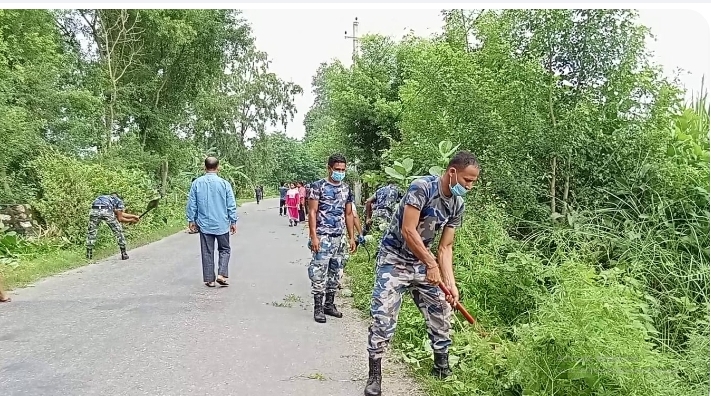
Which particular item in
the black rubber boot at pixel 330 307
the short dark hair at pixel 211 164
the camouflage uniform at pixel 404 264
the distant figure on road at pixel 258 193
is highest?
the short dark hair at pixel 211 164

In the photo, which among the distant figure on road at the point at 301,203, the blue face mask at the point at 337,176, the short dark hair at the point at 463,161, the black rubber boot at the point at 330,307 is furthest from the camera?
the distant figure on road at the point at 301,203

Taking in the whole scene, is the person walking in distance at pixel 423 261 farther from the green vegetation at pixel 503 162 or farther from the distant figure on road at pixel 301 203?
the distant figure on road at pixel 301 203

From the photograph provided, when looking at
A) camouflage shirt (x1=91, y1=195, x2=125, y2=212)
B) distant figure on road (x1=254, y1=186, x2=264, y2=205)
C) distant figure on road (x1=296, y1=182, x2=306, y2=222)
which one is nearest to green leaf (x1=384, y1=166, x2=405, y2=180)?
camouflage shirt (x1=91, y1=195, x2=125, y2=212)

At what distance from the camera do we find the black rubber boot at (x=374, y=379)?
11.0ft

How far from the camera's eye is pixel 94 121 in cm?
838

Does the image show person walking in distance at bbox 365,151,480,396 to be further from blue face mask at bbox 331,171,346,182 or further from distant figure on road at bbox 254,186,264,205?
distant figure on road at bbox 254,186,264,205

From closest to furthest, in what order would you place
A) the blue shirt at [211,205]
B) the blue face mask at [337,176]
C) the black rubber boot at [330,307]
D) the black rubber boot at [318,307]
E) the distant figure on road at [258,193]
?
the blue face mask at [337,176], the black rubber boot at [318,307], the black rubber boot at [330,307], the blue shirt at [211,205], the distant figure on road at [258,193]

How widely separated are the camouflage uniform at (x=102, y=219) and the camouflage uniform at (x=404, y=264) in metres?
5.11

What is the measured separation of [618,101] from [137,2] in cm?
430

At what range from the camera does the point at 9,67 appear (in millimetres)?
9617

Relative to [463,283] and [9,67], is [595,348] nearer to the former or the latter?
[463,283]

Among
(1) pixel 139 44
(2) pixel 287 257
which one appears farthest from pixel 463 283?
(1) pixel 139 44

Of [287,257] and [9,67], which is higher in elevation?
[9,67]

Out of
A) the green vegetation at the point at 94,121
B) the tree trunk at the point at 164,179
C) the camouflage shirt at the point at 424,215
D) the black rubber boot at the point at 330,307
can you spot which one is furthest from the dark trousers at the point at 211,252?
the camouflage shirt at the point at 424,215
